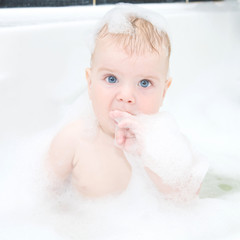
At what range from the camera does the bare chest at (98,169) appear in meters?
1.06

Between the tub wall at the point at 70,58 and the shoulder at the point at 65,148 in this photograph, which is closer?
the shoulder at the point at 65,148

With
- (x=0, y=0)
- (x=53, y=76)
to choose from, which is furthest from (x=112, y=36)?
(x=0, y=0)

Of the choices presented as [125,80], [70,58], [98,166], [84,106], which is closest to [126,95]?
[125,80]

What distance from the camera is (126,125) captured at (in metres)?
0.92

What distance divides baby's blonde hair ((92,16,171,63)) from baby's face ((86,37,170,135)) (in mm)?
13

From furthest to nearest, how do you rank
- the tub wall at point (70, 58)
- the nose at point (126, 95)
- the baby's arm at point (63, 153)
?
the tub wall at point (70, 58) → the baby's arm at point (63, 153) → the nose at point (126, 95)

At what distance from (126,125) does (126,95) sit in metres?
0.07

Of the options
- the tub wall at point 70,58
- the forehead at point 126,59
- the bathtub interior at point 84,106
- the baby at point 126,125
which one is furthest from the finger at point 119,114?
the tub wall at point 70,58

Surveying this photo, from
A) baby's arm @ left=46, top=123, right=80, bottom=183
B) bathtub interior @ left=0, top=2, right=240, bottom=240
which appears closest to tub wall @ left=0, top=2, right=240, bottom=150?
bathtub interior @ left=0, top=2, right=240, bottom=240

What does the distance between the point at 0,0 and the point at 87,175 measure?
2.96ft

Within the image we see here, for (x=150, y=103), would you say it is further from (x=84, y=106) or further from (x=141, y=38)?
(x=84, y=106)

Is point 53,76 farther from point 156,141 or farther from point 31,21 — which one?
point 156,141

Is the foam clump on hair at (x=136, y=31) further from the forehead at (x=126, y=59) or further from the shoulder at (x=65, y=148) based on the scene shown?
the shoulder at (x=65, y=148)

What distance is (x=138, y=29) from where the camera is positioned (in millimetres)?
947
